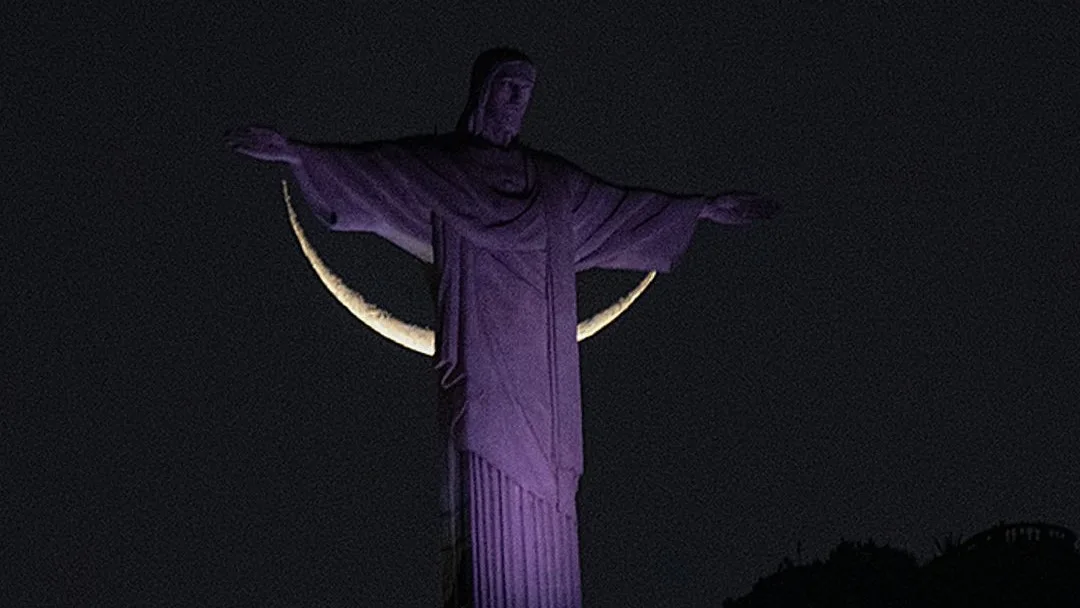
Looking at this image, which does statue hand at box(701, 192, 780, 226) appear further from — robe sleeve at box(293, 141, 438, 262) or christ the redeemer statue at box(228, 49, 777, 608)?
robe sleeve at box(293, 141, 438, 262)

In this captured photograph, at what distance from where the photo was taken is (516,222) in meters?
12.4

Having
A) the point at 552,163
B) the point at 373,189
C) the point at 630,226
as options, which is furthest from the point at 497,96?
the point at 630,226

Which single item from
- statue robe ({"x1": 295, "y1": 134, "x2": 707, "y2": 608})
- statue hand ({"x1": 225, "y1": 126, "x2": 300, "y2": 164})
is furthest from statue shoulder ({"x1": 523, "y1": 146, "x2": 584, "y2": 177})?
statue hand ({"x1": 225, "y1": 126, "x2": 300, "y2": 164})

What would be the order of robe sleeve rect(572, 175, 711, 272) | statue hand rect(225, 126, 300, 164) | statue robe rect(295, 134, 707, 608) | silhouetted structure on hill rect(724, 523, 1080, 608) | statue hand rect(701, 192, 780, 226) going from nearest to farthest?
statue hand rect(225, 126, 300, 164), statue robe rect(295, 134, 707, 608), robe sleeve rect(572, 175, 711, 272), statue hand rect(701, 192, 780, 226), silhouetted structure on hill rect(724, 523, 1080, 608)

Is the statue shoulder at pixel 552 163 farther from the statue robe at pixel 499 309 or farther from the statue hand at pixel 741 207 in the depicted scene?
the statue hand at pixel 741 207

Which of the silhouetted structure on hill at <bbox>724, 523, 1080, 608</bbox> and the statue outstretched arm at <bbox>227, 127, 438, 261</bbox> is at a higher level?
the statue outstretched arm at <bbox>227, 127, 438, 261</bbox>

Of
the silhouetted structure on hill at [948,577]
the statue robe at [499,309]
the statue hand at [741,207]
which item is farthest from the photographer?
the silhouetted structure on hill at [948,577]

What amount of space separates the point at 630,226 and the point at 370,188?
1625 millimetres

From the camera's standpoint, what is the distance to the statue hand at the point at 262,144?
1160 cm

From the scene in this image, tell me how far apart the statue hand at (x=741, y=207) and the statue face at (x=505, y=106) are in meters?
1.29

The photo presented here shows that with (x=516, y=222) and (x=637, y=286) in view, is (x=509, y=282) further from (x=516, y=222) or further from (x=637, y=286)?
(x=637, y=286)

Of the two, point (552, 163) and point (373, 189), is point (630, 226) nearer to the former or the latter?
point (552, 163)

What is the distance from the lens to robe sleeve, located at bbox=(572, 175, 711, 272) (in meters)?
12.9

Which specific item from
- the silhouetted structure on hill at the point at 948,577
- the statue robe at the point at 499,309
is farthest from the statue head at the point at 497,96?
the silhouetted structure on hill at the point at 948,577
